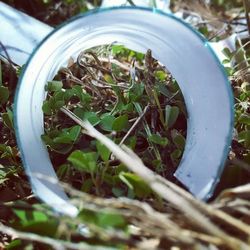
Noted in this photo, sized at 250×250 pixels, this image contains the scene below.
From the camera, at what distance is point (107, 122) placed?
1.08m

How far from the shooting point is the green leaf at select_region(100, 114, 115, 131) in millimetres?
1074

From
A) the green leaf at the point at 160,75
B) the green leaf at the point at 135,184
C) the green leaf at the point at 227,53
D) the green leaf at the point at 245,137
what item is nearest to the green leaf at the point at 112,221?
the green leaf at the point at 135,184

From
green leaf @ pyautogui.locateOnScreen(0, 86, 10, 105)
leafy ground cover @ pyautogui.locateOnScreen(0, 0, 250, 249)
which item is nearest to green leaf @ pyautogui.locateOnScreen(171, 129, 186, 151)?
leafy ground cover @ pyautogui.locateOnScreen(0, 0, 250, 249)

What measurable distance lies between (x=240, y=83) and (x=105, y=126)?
1.18ft

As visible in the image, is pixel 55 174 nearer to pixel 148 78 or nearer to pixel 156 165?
pixel 156 165

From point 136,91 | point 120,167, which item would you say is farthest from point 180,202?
point 136,91

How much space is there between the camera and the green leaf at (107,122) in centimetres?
107

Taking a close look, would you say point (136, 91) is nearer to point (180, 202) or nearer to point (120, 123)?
point (120, 123)

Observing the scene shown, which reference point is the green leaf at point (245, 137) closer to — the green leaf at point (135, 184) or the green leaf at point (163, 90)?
the green leaf at point (163, 90)

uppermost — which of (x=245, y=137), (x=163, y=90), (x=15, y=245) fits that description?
(x=163, y=90)

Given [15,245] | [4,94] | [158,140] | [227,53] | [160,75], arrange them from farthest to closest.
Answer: [227,53], [160,75], [4,94], [158,140], [15,245]

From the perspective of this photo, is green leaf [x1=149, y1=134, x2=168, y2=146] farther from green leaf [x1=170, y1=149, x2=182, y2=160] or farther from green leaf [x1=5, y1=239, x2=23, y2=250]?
green leaf [x1=5, y1=239, x2=23, y2=250]

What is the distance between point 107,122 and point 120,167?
16cm

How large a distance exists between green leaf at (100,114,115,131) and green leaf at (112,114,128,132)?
2cm
